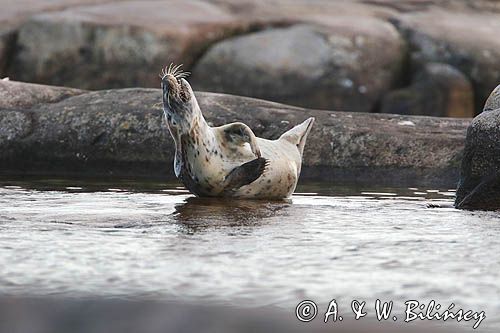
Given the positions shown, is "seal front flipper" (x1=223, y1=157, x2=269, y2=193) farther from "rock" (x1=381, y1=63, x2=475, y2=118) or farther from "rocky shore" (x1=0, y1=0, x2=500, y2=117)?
"rock" (x1=381, y1=63, x2=475, y2=118)

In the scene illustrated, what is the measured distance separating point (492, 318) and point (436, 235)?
1.63 metres

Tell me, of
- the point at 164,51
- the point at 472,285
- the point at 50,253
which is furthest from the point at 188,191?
the point at 164,51

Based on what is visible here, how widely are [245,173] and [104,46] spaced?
8.92 meters

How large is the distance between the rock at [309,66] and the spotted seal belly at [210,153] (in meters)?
8.05

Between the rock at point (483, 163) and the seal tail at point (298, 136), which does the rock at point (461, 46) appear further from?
the rock at point (483, 163)

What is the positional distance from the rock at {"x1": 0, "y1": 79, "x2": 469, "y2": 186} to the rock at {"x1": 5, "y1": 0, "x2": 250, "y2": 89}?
4913 millimetres

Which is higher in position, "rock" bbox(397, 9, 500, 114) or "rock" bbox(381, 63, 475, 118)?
"rock" bbox(397, 9, 500, 114)

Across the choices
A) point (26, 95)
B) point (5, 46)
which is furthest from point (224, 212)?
point (5, 46)

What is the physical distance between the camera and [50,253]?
4359mm

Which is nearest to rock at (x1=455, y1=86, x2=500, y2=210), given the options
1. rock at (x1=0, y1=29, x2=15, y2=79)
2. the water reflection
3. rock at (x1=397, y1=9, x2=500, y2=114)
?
the water reflection

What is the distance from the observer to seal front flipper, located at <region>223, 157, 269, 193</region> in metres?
6.86

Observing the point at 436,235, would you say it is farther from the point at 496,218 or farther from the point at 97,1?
the point at 97,1

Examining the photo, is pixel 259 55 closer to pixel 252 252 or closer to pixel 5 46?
pixel 5 46

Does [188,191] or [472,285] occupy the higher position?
[472,285]
